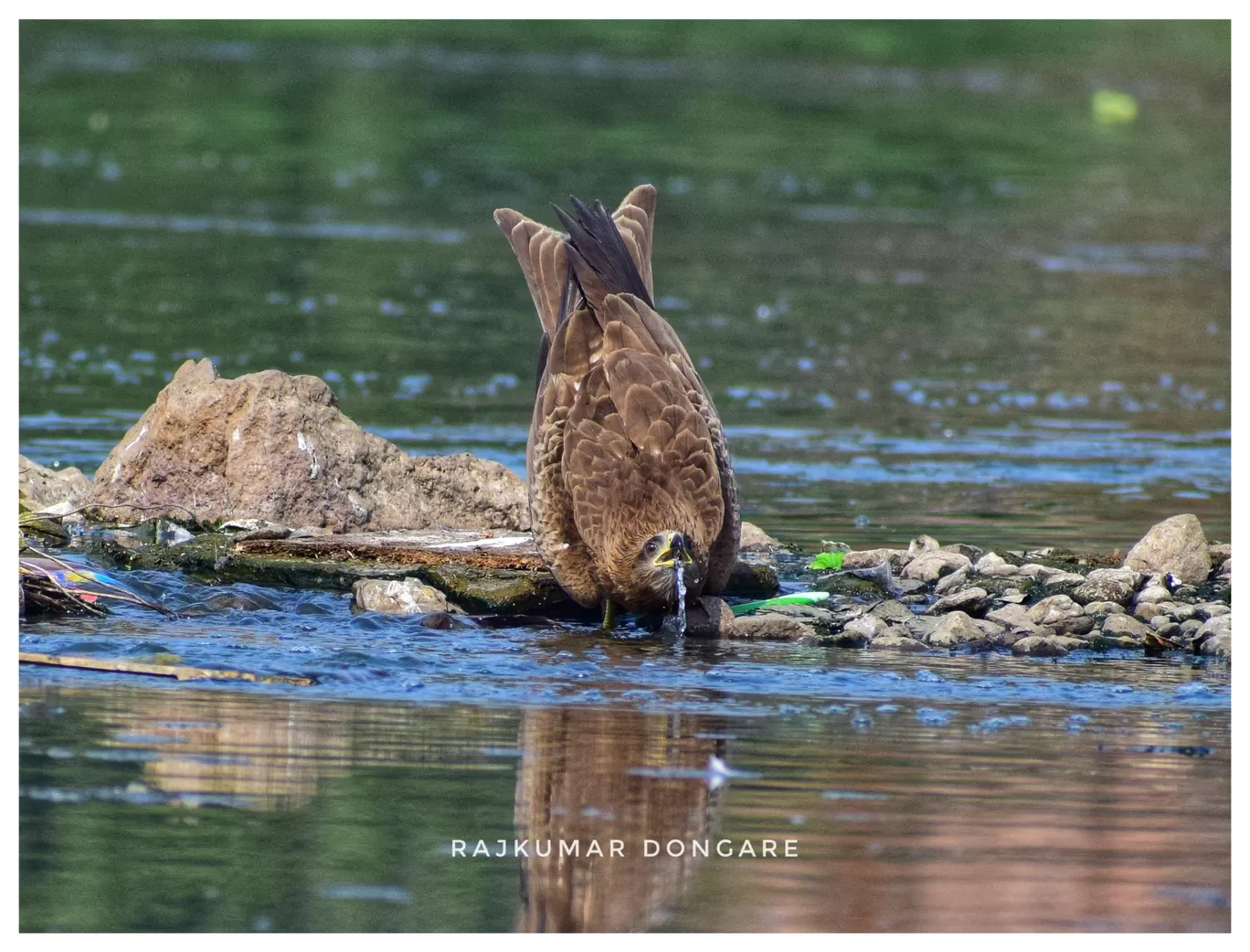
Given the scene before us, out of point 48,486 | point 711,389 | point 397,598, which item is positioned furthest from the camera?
point 711,389

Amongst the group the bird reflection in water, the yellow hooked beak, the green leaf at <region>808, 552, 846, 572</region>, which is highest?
the yellow hooked beak

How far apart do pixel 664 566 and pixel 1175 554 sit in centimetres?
295

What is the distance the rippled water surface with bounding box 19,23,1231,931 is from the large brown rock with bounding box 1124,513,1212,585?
1.01 metres

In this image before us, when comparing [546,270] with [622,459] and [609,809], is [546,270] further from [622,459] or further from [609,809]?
[609,809]

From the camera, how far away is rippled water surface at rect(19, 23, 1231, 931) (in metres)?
6.46

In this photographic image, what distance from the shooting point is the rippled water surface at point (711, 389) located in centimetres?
646

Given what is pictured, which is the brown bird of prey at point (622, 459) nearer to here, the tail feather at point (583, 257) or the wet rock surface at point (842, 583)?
the tail feather at point (583, 257)

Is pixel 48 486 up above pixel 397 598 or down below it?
above

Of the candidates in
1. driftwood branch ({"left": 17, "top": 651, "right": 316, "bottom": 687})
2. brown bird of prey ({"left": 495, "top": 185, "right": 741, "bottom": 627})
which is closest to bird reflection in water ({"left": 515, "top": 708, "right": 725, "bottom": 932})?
driftwood branch ({"left": 17, "top": 651, "right": 316, "bottom": 687})

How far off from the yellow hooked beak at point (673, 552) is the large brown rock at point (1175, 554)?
271 centimetres

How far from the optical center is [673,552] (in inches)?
365

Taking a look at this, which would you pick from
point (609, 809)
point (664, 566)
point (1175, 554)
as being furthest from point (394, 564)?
point (1175, 554)

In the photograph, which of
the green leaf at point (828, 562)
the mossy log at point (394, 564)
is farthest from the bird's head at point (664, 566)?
the green leaf at point (828, 562)

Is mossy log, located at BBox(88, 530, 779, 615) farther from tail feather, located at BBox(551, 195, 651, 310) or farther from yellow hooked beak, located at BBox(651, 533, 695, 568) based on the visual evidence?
tail feather, located at BBox(551, 195, 651, 310)
